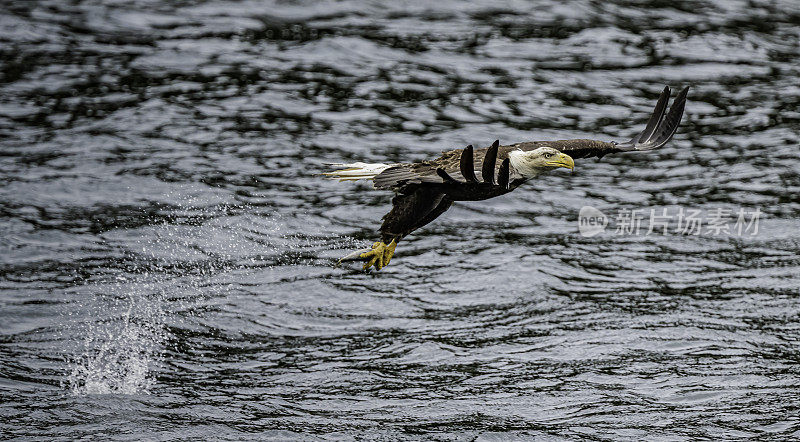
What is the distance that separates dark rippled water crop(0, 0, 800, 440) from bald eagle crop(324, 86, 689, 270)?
72.4 inches

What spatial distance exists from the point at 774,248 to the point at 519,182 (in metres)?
5.38

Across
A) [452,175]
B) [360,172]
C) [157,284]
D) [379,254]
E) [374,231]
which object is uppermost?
[452,175]

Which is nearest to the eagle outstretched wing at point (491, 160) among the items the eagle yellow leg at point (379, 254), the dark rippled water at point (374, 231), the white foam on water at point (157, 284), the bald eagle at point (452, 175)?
the bald eagle at point (452, 175)

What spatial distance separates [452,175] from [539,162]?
0.64 metres

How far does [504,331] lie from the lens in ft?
35.6

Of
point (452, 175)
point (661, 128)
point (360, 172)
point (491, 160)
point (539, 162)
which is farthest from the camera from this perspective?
point (661, 128)

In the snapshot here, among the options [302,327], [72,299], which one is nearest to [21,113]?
[72,299]

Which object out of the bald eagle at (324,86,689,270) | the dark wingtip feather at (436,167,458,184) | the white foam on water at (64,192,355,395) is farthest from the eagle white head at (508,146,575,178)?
the white foam on water at (64,192,355,395)

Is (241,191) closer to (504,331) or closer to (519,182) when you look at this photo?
(504,331)

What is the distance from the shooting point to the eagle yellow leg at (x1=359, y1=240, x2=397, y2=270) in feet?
26.7

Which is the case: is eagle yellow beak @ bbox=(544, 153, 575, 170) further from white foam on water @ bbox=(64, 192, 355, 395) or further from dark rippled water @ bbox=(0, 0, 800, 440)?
white foam on water @ bbox=(64, 192, 355, 395)

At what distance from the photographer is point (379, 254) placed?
26.8 feet

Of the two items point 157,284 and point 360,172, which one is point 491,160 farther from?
point 157,284

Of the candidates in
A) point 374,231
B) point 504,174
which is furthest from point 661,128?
point 374,231
